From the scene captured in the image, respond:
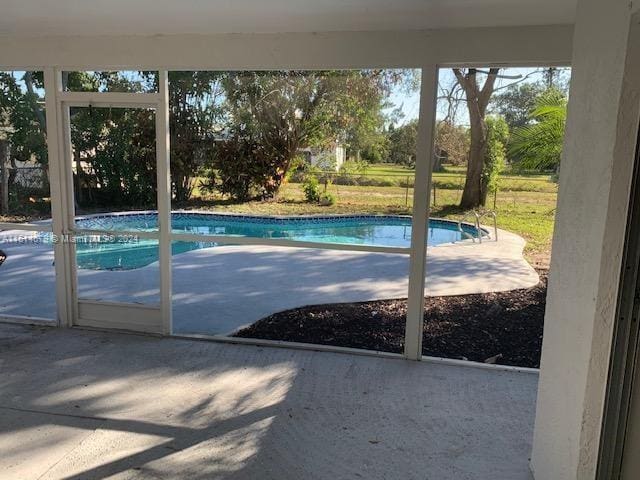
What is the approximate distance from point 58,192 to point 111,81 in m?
1.06

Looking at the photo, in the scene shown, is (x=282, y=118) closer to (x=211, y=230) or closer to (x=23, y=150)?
(x=211, y=230)

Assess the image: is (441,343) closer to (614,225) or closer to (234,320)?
(234,320)

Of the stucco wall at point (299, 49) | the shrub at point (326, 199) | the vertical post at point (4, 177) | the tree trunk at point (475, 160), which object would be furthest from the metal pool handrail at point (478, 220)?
the vertical post at point (4, 177)

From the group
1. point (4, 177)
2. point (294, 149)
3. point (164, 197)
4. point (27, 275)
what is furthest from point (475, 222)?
point (27, 275)

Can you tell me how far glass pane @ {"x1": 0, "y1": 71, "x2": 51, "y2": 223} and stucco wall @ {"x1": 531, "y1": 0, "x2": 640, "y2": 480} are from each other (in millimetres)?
4100

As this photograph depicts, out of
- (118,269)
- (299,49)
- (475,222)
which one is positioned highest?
(299,49)

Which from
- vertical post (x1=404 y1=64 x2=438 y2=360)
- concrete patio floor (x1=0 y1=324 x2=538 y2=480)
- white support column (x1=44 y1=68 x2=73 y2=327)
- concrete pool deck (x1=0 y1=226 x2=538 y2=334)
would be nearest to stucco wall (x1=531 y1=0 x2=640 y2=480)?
concrete patio floor (x1=0 y1=324 x2=538 y2=480)

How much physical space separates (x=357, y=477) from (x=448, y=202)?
170 inches

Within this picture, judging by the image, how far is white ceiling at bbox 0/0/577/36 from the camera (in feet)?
9.12

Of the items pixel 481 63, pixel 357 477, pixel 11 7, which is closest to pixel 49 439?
pixel 357 477

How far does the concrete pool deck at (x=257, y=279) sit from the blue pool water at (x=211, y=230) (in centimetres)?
13

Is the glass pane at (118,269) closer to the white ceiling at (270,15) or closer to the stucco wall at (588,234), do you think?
the white ceiling at (270,15)

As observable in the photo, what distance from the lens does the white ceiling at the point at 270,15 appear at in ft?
9.12

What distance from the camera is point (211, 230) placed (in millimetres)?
4848
